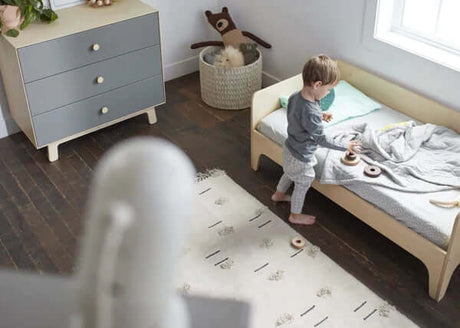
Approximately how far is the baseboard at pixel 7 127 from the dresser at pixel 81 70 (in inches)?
2.9

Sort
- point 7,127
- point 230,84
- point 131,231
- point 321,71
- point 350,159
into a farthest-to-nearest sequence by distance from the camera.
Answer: point 230,84
point 7,127
point 350,159
point 321,71
point 131,231

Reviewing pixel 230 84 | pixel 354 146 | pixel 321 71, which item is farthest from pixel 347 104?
pixel 230 84

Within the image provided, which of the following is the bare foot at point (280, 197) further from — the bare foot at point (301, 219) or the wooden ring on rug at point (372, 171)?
the wooden ring on rug at point (372, 171)

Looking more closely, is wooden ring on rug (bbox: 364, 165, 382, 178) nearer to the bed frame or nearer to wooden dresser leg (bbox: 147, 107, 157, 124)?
the bed frame

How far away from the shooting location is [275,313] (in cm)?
211

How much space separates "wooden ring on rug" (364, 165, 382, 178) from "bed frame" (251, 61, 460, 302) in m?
0.10

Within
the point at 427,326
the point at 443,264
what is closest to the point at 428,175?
the point at 443,264

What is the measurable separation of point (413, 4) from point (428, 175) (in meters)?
0.88

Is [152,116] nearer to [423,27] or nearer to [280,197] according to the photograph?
[280,197]

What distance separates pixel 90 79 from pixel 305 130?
1193 mm

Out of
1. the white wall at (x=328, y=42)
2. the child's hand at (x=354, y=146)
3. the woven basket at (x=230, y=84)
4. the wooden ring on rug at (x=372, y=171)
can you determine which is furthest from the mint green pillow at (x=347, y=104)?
the woven basket at (x=230, y=84)

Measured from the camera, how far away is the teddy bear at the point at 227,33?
346 cm

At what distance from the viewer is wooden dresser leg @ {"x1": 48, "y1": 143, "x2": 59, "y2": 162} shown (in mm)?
2926

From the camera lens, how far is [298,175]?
2.40 metres
